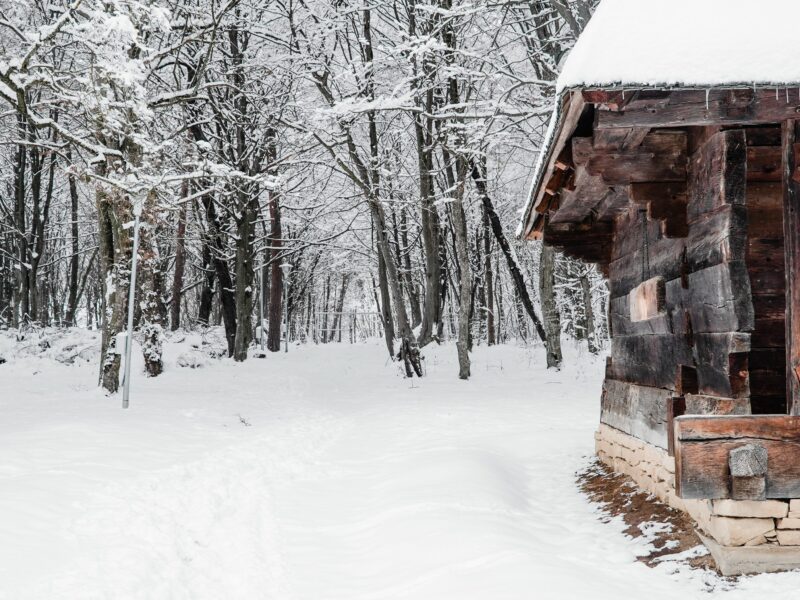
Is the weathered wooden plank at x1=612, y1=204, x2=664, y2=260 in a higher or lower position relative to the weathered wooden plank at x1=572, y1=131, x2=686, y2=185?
lower

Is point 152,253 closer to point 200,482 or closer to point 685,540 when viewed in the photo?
point 200,482

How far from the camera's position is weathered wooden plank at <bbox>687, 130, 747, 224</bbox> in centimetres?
464

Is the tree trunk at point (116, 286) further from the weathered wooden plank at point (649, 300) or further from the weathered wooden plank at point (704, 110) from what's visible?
the weathered wooden plank at point (704, 110)

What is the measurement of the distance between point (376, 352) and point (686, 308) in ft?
74.5

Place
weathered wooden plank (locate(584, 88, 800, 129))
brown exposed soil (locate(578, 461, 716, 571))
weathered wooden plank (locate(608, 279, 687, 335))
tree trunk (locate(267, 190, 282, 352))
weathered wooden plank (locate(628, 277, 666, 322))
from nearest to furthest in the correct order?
weathered wooden plank (locate(584, 88, 800, 129)) → brown exposed soil (locate(578, 461, 716, 571)) → weathered wooden plank (locate(608, 279, 687, 335)) → weathered wooden plank (locate(628, 277, 666, 322)) → tree trunk (locate(267, 190, 282, 352))

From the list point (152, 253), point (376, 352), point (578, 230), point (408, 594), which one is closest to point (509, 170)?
point (376, 352)

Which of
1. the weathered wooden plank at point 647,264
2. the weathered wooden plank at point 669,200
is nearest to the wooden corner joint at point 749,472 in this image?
the weathered wooden plank at point 647,264

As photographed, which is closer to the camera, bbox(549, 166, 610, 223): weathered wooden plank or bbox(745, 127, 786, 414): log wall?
bbox(745, 127, 786, 414): log wall

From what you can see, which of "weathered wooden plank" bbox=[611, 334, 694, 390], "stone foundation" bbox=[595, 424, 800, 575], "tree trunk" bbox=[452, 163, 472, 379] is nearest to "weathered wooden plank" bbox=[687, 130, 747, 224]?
"weathered wooden plank" bbox=[611, 334, 694, 390]

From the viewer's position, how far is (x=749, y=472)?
450 cm

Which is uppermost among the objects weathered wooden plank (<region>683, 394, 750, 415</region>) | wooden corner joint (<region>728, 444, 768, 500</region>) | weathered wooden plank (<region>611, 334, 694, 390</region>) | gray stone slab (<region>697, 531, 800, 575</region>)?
weathered wooden plank (<region>611, 334, 694, 390</region>)

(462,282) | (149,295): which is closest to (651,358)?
(462,282)

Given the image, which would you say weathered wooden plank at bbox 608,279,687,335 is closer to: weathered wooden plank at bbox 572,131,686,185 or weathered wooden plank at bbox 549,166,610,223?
weathered wooden plank at bbox 572,131,686,185

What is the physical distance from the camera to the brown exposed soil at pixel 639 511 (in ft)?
16.6
